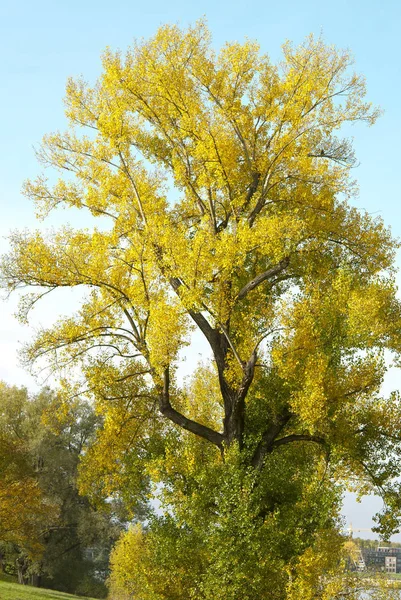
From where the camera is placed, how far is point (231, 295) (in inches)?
680

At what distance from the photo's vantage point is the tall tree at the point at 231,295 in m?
15.7

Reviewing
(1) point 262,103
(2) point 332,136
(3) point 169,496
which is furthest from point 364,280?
(3) point 169,496

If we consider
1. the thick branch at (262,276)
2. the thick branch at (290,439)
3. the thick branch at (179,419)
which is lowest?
the thick branch at (290,439)

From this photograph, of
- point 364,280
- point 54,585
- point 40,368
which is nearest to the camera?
point 40,368

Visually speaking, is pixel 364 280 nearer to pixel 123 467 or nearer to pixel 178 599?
pixel 123 467

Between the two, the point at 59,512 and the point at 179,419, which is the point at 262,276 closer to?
the point at 179,419

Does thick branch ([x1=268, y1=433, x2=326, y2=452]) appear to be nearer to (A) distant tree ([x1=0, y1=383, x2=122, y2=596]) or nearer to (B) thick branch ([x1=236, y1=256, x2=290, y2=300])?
(B) thick branch ([x1=236, y1=256, x2=290, y2=300])

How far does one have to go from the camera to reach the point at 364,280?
18.6 metres

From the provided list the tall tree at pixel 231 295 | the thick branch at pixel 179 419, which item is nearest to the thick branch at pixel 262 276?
the tall tree at pixel 231 295

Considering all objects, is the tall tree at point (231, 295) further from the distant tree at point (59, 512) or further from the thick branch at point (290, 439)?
the distant tree at point (59, 512)

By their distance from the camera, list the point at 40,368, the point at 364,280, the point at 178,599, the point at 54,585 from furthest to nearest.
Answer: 1. the point at 54,585
2. the point at 364,280
3. the point at 40,368
4. the point at 178,599

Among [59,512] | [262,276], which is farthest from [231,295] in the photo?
[59,512]

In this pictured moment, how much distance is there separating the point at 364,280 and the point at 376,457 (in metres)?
4.98

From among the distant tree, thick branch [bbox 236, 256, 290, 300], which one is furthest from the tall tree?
the distant tree
